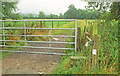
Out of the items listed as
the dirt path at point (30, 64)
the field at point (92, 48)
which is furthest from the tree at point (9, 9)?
the dirt path at point (30, 64)

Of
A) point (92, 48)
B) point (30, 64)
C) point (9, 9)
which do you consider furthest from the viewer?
point (9, 9)

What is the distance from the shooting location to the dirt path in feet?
13.1

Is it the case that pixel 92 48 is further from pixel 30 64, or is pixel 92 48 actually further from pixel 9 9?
pixel 9 9

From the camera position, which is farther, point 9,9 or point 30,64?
point 9,9

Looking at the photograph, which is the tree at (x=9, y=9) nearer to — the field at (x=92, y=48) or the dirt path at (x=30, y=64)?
the field at (x=92, y=48)

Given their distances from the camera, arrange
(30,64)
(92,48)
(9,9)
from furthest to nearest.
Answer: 1. (9,9)
2. (30,64)
3. (92,48)

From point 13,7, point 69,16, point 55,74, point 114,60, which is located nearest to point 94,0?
point 69,16

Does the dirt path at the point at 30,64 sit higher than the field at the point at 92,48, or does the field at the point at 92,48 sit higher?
the field at the point at 92,48

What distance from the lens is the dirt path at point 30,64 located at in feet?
13.1

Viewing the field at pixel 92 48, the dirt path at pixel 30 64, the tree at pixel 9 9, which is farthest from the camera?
the tree at pixel 9 9

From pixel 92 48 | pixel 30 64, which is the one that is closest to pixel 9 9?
pixel 30 64

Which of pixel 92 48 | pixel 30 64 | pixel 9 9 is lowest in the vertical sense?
pixel 30 64

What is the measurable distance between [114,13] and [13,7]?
6642 millimetres

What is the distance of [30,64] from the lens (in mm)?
4516
